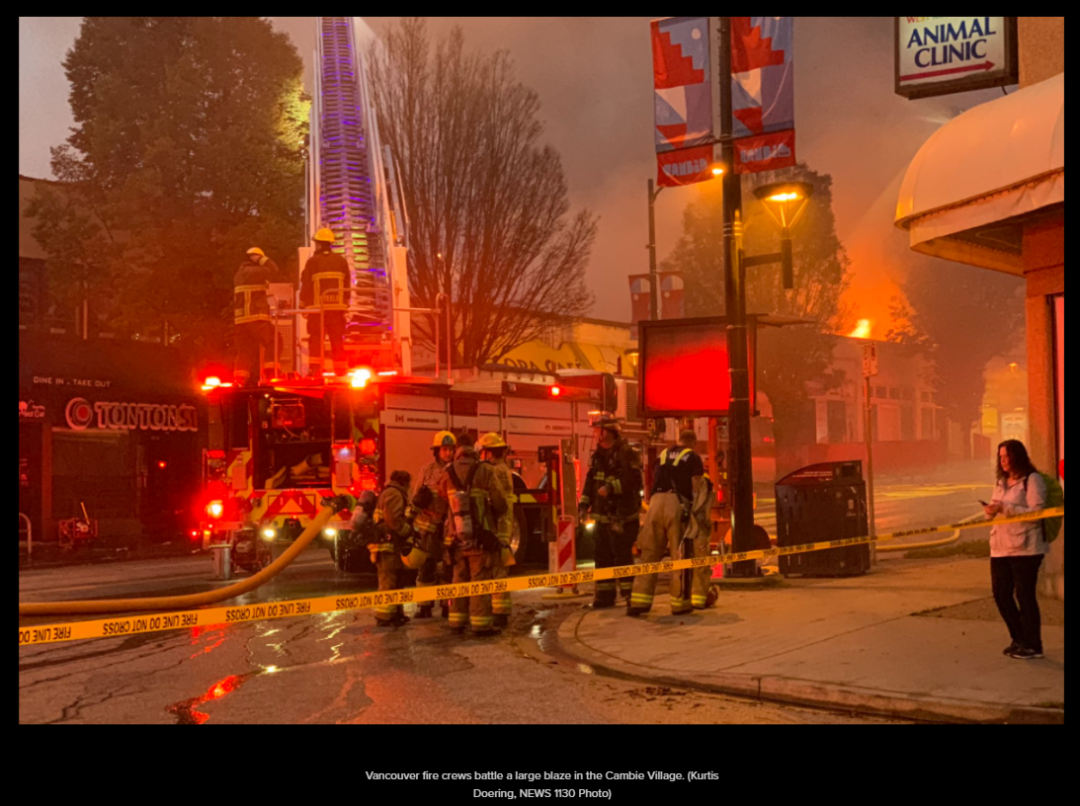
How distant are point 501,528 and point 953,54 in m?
6.21

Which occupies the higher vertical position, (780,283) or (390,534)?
(780,283)

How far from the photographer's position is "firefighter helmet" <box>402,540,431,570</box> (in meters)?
9.52

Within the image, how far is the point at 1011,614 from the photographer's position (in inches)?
283

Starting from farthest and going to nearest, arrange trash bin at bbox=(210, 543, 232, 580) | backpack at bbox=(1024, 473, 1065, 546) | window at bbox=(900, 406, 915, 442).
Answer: window at bbox=(900, 406, 915, 442), trash bin at bbox=(210, 543, 232, 580), backpack at bbox=(1024, 473, 1065, 546)

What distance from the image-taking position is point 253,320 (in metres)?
11.9

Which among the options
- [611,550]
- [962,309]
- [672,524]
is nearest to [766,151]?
[672,524]

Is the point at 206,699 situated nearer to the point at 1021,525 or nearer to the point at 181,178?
the point at 1021,525

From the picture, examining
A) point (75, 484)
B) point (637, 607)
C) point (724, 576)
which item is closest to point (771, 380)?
point (75, 484)

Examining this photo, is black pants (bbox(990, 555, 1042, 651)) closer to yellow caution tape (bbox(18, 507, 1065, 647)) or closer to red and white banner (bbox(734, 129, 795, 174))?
yellow caution tape (bbox(18, 507, 1065, 647))

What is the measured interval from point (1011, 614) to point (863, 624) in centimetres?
153

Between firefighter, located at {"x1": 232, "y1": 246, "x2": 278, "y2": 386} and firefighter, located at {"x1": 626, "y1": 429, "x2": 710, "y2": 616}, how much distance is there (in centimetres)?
503

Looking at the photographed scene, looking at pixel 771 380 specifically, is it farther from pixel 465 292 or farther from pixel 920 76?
pixel 920 76

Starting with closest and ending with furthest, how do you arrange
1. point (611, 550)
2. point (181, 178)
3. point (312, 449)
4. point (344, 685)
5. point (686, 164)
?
1. point (344, 685)
2. point (611, 550)
3. point (686, 164)
4. point (312, 449)
5. point (181, 178)

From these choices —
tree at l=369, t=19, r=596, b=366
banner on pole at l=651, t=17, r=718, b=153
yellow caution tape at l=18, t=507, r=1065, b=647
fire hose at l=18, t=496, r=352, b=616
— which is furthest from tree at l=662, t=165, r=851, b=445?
fire hose at l=18, t=496, r=352, b=616
